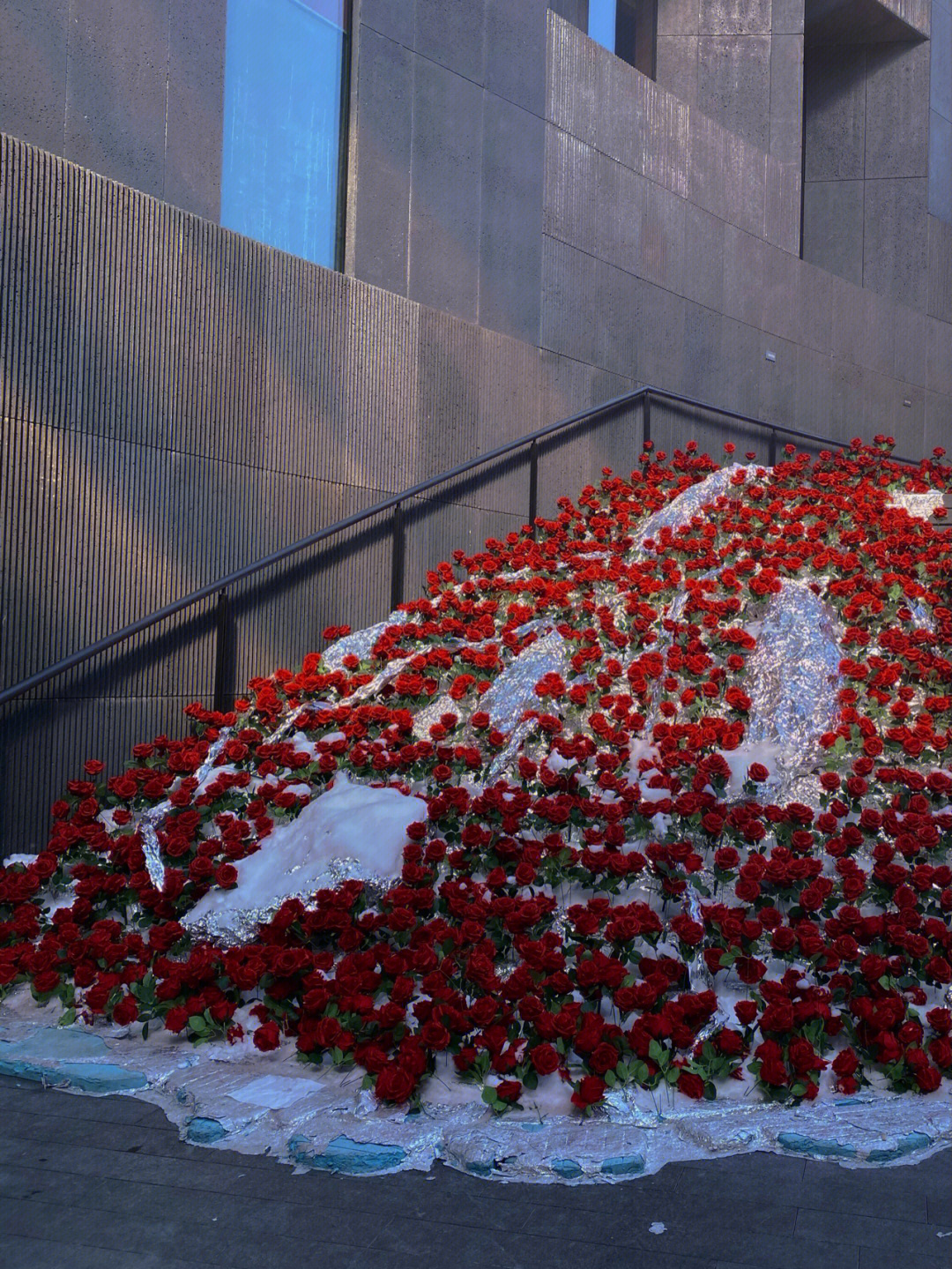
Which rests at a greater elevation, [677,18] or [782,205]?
[677,18]

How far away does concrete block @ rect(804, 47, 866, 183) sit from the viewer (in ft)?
51.0

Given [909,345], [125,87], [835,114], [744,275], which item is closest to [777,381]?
[744,275]

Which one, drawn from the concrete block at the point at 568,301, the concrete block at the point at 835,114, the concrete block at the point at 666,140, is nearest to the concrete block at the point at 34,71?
the concrete block at the point at 568,301

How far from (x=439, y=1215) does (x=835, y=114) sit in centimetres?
1562

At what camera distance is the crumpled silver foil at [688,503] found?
8305 millimetres

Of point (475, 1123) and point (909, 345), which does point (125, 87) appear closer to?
point (475, 1123)

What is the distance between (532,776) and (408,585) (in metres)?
3.58

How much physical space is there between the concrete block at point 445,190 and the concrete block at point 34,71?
9.53 ft

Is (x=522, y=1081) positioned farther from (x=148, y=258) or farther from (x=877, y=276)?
(x=877, y=276)

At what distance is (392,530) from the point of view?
8453 millimetres

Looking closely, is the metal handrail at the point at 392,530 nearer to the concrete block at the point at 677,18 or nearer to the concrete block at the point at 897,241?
the concrete block at the point at 897,241

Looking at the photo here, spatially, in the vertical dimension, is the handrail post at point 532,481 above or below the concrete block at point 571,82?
below

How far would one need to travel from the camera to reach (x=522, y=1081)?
3471 millimetres

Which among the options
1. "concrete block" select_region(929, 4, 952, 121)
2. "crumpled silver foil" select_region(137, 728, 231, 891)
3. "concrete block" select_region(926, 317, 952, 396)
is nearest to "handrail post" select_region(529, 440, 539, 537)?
"crumpled silver foil" select_region(137, 728, 231, 891)
